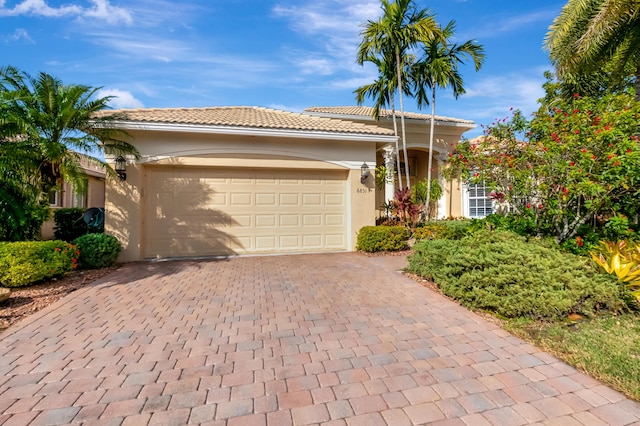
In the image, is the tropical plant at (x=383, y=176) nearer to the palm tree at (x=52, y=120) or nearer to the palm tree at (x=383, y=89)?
the palm tree at (x=383, y=89)

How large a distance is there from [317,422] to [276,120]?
356 inches

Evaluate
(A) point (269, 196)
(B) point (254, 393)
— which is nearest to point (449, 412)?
(B) point (254, 393)

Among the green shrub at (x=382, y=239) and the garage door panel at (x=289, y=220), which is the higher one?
the garage door panel at (x=289, y=220)

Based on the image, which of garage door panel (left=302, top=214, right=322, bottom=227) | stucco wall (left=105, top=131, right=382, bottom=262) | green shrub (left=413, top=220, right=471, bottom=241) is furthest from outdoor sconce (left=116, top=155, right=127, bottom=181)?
green shrub (left=413, top=220, right=471, bottom=241)

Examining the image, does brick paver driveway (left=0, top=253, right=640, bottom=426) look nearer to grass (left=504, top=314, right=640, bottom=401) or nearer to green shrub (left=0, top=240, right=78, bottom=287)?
grass (left=504, top=314, right=640, bottom=401)

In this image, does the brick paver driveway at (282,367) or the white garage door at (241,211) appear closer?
the brick paver driveway at (282,367)

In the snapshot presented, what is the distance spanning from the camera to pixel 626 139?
5121 millimetres

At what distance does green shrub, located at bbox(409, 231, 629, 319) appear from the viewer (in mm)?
4070

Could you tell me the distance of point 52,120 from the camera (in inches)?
252

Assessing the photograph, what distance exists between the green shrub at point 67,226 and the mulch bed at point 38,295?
10.7 feet

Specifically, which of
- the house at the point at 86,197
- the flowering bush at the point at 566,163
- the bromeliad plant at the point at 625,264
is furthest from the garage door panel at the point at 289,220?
the house at the point at 86,197

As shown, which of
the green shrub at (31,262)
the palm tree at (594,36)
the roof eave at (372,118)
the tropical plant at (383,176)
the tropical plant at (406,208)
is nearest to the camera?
the green shrub at (31,262)

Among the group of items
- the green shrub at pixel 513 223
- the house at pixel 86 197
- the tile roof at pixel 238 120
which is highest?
the tile roof at pixel 238 120

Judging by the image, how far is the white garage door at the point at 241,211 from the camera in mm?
8617
